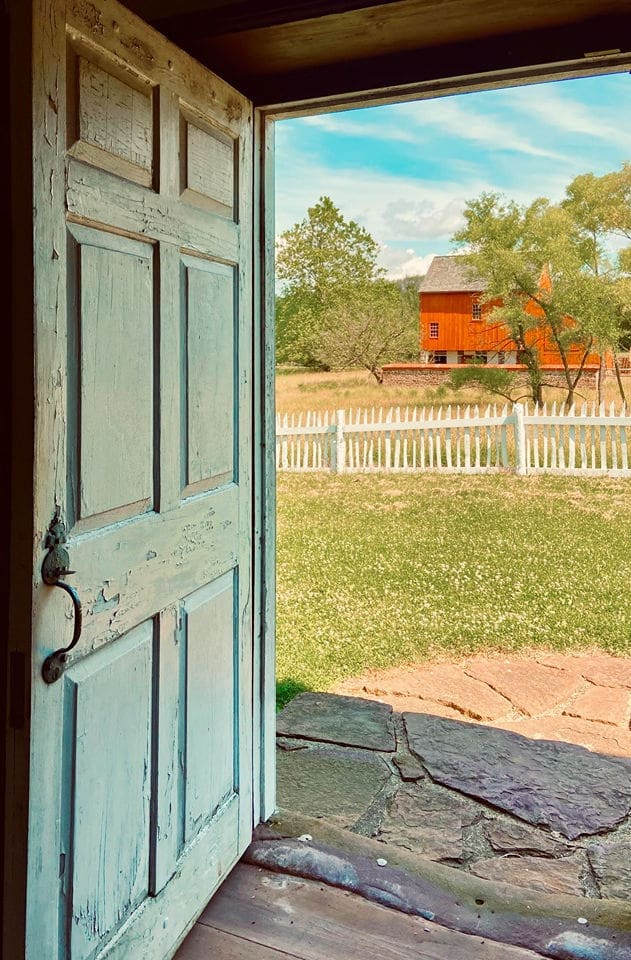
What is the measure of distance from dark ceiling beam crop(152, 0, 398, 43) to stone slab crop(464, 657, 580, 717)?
2871 mm

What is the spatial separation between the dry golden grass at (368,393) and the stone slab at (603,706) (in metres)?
12.3

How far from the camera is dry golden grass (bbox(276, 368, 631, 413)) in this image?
1622cm

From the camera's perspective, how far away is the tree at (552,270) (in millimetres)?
15891

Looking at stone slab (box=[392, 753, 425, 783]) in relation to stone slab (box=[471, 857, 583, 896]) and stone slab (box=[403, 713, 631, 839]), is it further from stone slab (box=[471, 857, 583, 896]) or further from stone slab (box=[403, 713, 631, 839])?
stone slab (box=[471, 857, 583, 896])

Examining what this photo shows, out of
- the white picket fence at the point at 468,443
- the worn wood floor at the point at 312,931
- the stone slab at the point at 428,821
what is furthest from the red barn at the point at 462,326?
the worn wood floor at the point at 312,931

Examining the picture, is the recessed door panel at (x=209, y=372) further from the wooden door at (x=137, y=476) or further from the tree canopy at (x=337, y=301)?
the tree canopy at (x=337, y=301)

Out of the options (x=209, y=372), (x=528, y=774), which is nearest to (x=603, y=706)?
(x=528, y=774)

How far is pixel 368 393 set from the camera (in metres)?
17.1

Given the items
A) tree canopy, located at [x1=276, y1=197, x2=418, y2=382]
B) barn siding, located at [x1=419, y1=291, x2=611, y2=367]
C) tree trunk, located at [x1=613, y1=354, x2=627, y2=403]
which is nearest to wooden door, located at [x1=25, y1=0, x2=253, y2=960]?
barn siding, located at [x1=419, y1=291, x2=611, y2=367]

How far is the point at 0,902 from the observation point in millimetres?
1258

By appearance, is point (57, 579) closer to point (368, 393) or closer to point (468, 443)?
point (468, 443)

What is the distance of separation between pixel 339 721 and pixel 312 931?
4.81ft

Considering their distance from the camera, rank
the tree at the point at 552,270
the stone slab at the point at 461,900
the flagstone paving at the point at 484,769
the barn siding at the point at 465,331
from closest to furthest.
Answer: the stone slab at the point at 461,900, the flagstone paving at the point at 484,769, the tree at the point at 552,270, the barn siding at the point at 465,331

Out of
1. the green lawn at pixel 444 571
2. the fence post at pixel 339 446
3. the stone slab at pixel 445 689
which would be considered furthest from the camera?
the fence post at pixel 339 446
